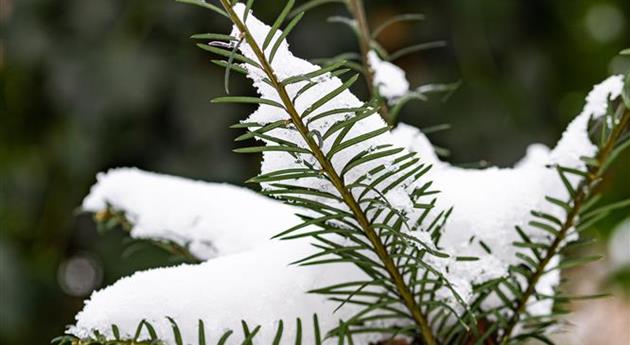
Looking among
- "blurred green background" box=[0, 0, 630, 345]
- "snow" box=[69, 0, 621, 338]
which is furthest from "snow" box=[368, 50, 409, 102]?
"blurred green background" box=[0, 0, 630, 345]

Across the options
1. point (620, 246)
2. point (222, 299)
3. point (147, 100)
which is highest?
point (147, 100)

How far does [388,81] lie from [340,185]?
0.12 metres

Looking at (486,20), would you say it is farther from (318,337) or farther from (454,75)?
(318,337)

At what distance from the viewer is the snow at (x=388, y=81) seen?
0.91 feet

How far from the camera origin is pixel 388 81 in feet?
0.92

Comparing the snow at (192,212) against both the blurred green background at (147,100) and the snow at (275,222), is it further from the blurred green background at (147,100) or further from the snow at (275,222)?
the blurred green background at (147,100)

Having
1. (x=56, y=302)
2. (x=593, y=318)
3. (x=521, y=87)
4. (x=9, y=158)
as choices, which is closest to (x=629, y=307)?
(x=593, y=318)

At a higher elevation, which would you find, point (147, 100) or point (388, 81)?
point (147, 100)

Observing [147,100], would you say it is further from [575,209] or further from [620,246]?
[575,209]

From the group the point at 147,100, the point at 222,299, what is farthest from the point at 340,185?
the point at 147,100

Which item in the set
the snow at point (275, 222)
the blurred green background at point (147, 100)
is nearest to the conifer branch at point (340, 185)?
the snow at point (275, 222)

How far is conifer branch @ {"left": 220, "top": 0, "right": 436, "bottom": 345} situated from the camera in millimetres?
140

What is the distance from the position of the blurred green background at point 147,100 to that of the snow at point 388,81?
87cm

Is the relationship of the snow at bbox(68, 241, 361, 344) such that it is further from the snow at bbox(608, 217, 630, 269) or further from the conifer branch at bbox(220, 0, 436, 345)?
the snow at bbox(608, 217, 630, 269)
